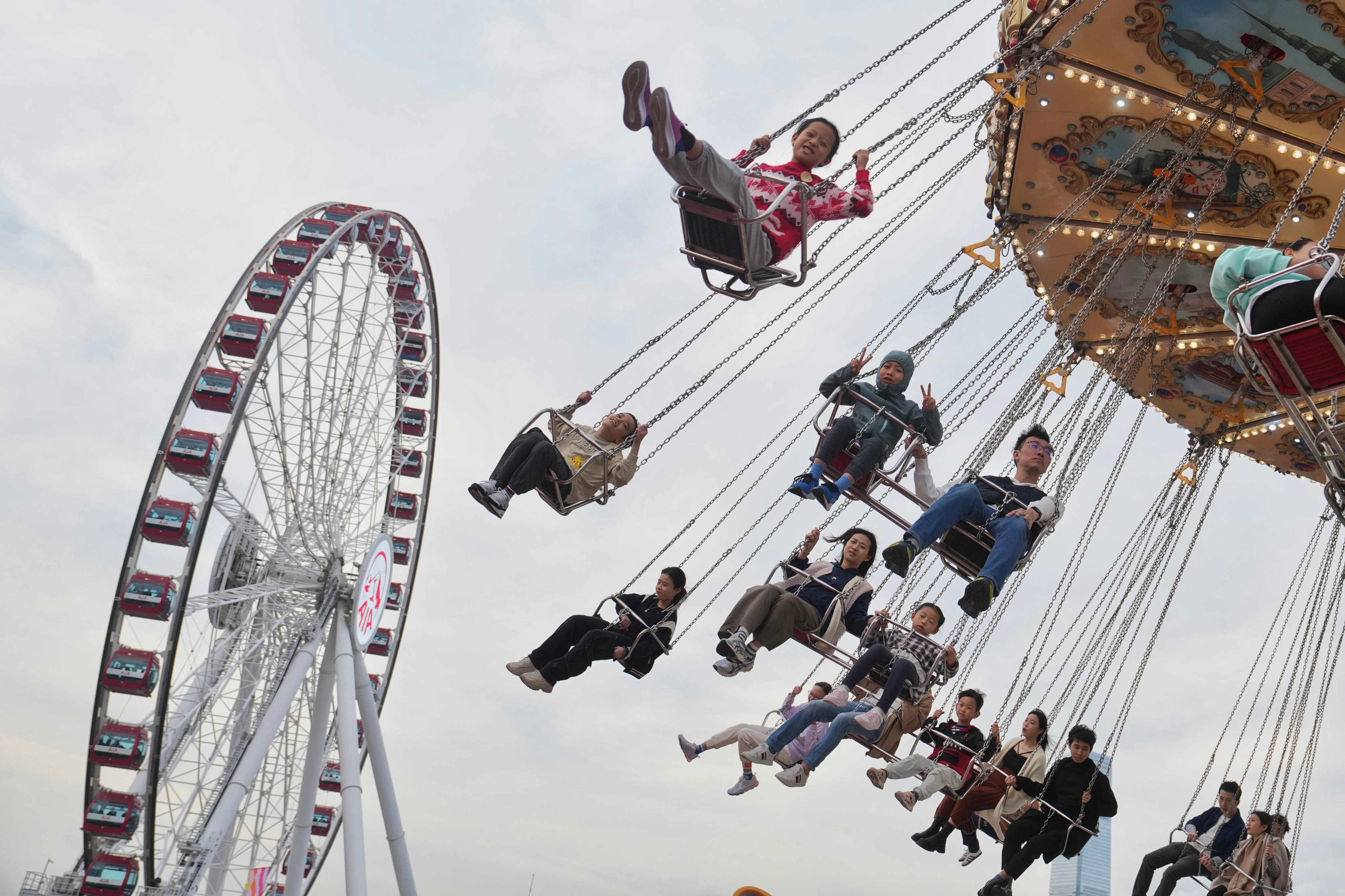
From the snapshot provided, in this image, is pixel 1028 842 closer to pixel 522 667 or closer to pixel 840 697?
pixel 840 697

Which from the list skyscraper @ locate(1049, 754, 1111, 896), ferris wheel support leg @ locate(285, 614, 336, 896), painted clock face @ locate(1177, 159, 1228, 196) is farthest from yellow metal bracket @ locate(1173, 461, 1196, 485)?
skyscraper @ locate(1049, 754, 1111, 896)

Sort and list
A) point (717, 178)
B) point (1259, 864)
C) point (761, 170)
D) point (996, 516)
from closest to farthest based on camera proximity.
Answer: point (717, 178) → point (761, 170) → point (996, 516) → point (1259, 864)

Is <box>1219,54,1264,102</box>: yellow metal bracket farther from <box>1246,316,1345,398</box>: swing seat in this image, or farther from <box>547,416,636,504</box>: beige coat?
<box>547,416,636,504</box>: beige coat

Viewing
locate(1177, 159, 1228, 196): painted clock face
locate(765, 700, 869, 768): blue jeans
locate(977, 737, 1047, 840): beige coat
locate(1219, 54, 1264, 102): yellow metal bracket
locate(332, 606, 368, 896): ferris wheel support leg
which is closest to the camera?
locate(765, 700, 869, 768): blue jeans

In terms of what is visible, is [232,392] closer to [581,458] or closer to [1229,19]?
[581,458]

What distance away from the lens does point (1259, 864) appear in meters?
8.57

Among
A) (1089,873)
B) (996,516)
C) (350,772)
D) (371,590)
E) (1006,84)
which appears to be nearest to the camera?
(996,516)

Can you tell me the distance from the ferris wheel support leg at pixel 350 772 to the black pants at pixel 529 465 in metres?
5.43

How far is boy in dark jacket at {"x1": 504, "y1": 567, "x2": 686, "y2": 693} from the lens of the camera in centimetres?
808

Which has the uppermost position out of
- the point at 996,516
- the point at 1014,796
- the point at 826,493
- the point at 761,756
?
the point at 996,516

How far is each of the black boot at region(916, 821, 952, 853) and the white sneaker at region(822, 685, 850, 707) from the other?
127 cm

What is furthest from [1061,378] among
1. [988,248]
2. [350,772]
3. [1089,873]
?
[1089,873]

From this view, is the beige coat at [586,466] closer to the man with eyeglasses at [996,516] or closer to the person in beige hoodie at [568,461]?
the person in beige hoodie at [568,461]

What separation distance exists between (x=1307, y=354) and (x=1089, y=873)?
82530 millimetres
